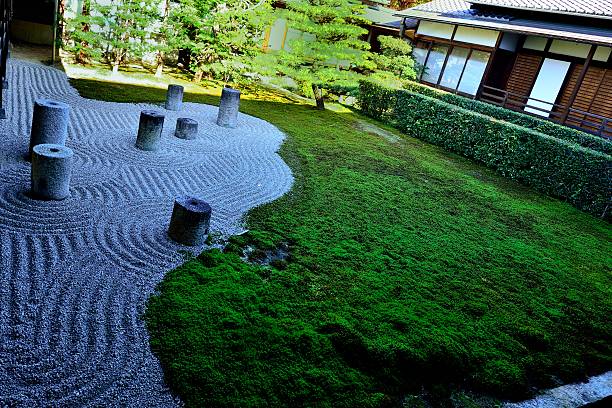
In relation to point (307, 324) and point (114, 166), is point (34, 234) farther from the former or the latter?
point (307, 324)

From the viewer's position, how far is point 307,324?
4.11 meters

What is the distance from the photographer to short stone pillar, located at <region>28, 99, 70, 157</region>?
612 centimetres

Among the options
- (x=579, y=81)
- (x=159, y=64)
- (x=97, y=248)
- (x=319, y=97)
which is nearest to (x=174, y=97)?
(x=159, y=64)

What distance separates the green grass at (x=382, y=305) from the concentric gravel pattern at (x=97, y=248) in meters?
0.30

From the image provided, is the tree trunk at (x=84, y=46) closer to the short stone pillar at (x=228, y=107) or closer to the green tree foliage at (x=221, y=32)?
the green tree foliage at (x=221, y=32)

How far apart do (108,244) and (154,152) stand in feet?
12.0

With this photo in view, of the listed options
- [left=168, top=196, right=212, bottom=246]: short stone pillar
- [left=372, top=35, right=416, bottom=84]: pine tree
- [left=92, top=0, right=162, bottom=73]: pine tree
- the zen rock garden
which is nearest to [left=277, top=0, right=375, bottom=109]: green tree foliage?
[left=372, top=35, right=416, bottom=84]: pine tree

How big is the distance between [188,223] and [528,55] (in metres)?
18.0

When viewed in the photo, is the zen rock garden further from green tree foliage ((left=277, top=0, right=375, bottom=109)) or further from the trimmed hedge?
the trimmed hedge

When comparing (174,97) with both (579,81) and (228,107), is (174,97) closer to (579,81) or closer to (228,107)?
(228,107)

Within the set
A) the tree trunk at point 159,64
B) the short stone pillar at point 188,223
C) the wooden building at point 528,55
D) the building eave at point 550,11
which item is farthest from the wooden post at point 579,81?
the short stone pillar at point 188,223

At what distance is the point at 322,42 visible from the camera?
50.1 ft

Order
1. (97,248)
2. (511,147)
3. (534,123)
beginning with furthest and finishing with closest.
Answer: (534,123) < (511,147) < (97,248)

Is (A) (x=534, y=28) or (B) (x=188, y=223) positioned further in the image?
(A) (x=534, y=28)
